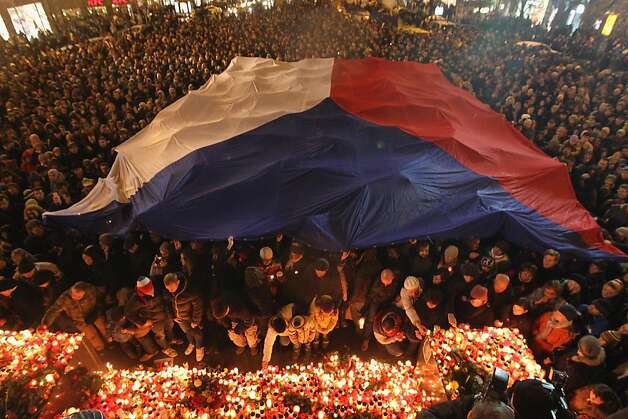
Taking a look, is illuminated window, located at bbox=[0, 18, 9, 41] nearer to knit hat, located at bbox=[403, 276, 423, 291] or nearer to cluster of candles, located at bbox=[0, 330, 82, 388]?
cluster of candles, located at bbox=[0, 330, 82, 388]

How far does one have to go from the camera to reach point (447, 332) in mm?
3072

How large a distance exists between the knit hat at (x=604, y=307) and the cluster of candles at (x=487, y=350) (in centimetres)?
91

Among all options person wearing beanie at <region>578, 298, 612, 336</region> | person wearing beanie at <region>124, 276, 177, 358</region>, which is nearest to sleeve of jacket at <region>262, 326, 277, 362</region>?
person wearing beanie at <region>124, 276, 177, 358</region>

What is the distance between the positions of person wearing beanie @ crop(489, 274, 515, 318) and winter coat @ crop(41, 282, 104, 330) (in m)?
4.14

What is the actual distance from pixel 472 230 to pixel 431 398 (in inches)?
88.5

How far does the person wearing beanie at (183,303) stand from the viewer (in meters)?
3.39

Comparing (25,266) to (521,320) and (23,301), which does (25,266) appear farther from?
(521,320)

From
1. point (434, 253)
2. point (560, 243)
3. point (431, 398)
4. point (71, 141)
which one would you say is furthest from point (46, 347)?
point (560, 243)

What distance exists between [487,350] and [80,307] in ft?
12.7

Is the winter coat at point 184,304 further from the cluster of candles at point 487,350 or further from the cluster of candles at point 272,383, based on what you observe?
the cluster of candles at point 487,350

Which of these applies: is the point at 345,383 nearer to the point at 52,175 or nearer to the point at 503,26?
the point at 52,175

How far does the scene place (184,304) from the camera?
3.46 meters

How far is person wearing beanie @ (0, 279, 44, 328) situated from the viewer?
3537mm

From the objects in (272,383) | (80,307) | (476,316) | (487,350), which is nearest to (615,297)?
(476,316)
